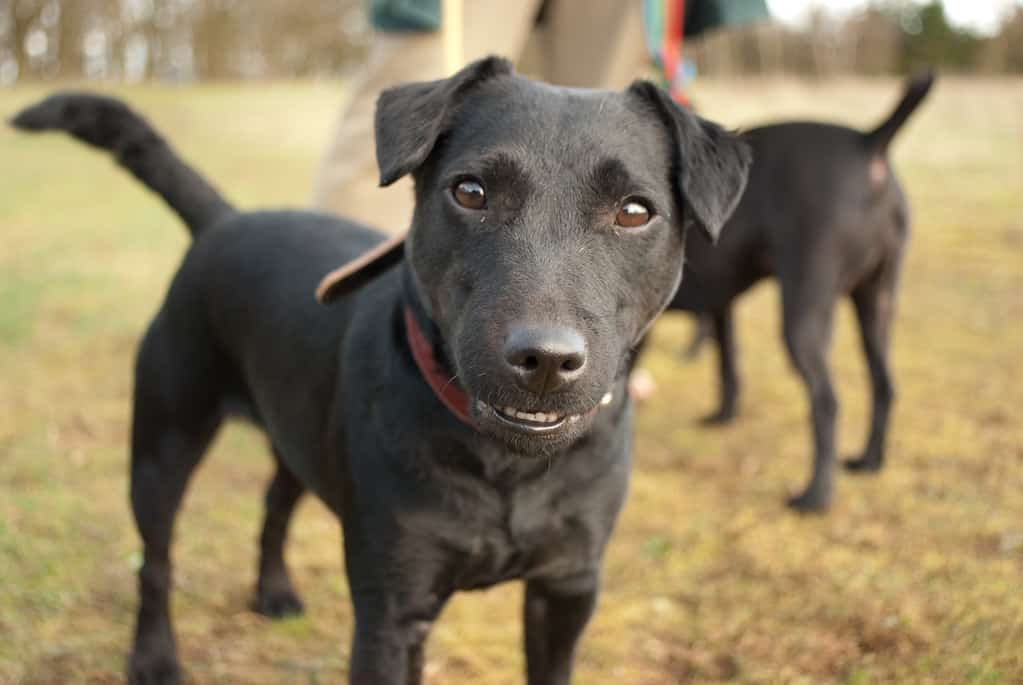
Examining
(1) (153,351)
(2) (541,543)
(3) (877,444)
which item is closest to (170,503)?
(1) (153,351)

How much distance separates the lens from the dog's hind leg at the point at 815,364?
4395mm

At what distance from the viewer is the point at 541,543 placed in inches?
91.6

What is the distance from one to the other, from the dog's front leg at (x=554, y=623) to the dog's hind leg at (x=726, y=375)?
3.04m

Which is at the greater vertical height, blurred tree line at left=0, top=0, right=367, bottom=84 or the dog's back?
the dog's back

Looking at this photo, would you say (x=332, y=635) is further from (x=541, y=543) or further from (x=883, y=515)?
(x=883, y=515)

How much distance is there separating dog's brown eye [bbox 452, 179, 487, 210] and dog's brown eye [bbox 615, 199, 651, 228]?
301mm

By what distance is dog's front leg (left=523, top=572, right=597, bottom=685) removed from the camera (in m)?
2.50

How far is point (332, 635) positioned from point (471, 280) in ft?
5.83

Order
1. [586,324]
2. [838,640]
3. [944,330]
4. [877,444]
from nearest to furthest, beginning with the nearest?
[586,324], [838,640], [877,444], [944,330]

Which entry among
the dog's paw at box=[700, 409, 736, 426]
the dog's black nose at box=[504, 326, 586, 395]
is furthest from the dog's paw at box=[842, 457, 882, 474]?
the dog's black nose at box=[504, 326, 586, 395]

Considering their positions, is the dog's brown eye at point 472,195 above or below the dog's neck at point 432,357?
above

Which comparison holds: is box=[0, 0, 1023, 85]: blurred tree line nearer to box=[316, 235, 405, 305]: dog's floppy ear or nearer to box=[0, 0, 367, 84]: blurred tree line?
box=[0, 0, 367, 84]: blurred tree line

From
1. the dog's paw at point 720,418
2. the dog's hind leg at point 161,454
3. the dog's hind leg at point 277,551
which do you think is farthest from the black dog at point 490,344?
the dog's paw at point 720,418

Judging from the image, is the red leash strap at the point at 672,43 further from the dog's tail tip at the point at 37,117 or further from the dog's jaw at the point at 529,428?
the dog's jaw at the point at 529,428
